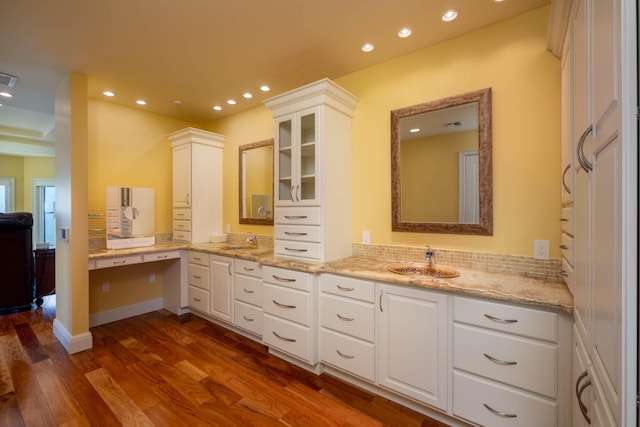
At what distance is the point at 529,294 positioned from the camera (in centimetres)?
147

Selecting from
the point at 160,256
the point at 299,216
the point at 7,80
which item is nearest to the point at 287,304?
the point at 299,216

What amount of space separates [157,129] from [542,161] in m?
4.25

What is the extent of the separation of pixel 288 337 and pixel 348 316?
635 mm

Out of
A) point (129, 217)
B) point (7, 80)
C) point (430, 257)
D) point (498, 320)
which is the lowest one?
point (498, 320)

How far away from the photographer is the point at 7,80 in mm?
2668

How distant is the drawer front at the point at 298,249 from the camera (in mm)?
2414

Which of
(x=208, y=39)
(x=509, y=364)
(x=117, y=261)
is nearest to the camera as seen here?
(x=509, y=364)

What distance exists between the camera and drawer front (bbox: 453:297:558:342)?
1.38m

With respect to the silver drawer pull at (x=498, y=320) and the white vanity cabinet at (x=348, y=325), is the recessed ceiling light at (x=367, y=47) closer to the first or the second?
the white vanity cabinet at (x=348, y=325)

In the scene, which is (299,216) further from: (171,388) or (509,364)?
(509,364)

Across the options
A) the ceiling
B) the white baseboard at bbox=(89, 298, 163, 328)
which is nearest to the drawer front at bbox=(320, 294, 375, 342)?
the ceiling

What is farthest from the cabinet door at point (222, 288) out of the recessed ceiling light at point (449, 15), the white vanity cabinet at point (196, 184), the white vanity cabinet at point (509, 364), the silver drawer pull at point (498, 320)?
the recessed ceiling light at point (449, 15)

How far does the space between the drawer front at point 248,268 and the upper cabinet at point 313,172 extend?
0.25 metres

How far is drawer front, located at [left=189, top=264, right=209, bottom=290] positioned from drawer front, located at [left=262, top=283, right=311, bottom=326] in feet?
3.37
